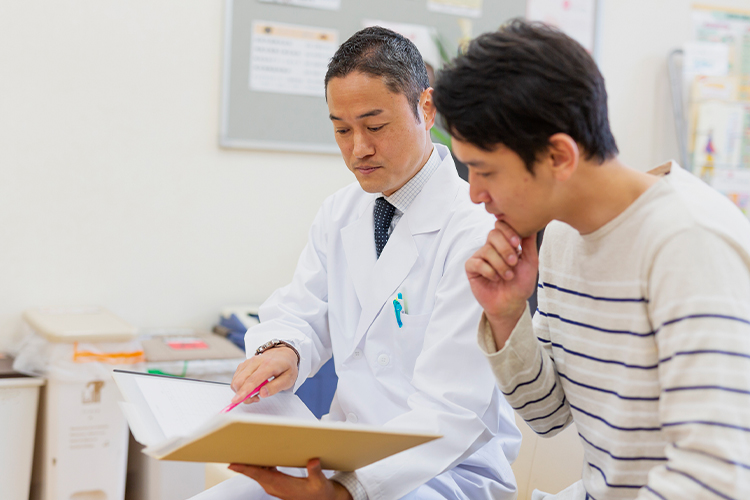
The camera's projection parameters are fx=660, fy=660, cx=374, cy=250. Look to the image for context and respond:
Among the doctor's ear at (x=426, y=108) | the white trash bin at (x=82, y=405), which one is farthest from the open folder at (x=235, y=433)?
the white trash bin at (x=82, y=405)

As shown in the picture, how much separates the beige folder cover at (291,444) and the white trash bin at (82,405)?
106cm

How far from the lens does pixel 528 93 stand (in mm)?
709

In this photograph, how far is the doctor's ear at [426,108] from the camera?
117cm

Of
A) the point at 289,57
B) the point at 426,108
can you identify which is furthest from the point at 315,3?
the point at 426,108

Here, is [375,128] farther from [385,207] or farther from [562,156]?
[562,156]

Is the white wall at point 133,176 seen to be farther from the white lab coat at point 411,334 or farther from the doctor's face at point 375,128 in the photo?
the doctor's face at point 375,128

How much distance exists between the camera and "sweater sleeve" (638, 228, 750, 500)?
62 cm

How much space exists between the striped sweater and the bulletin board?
4.73 ft

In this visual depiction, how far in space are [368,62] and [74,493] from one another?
139 cm

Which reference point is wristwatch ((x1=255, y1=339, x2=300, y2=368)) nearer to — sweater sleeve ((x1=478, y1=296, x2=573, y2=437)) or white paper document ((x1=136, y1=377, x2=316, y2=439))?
white paper document ((x1=136, y1=377, x2=316, y2=439))

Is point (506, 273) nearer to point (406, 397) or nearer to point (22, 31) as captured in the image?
point (406, 397)

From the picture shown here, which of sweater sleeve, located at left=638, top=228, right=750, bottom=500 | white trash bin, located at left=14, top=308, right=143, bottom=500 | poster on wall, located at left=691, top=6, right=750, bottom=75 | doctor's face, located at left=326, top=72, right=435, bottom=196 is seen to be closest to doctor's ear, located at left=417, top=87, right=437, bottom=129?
doctor's face, located at left=326, top=72, right=435, bottom=196

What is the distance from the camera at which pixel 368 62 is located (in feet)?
3.65

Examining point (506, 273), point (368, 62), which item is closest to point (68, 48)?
point (368, 62)
